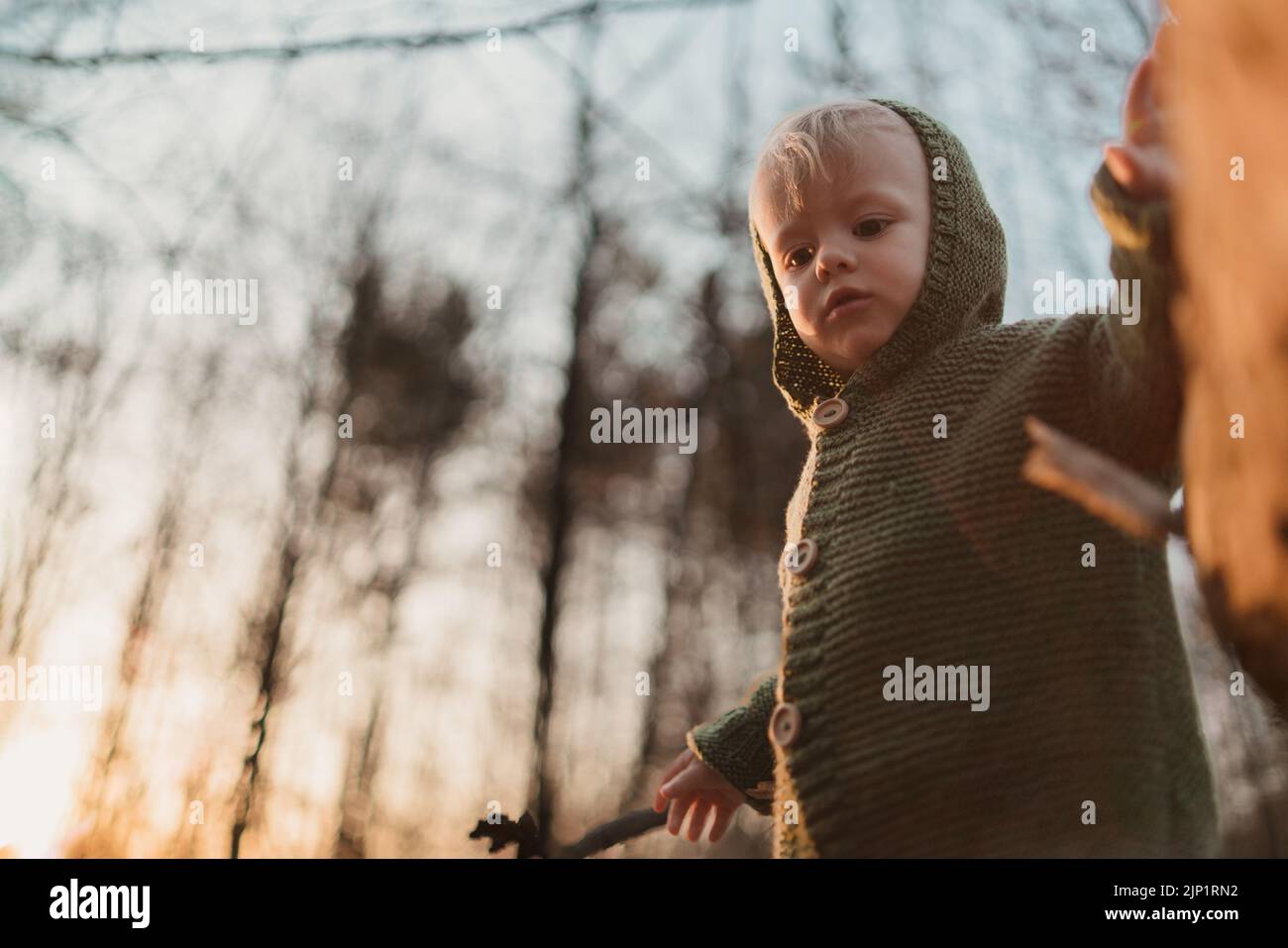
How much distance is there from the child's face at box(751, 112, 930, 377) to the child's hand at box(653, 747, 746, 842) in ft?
2.54

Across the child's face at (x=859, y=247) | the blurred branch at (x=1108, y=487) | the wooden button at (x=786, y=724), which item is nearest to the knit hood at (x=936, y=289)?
the child's face at (x=859, y=247)

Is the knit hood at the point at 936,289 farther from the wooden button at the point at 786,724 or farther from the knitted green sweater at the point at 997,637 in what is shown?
the wooden button at the point at 786,724

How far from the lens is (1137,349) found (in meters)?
1.02

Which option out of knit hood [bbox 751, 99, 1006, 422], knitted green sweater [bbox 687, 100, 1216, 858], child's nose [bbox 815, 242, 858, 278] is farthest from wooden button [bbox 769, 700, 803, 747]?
child's nose [bbox 815, 242, 858, 278]

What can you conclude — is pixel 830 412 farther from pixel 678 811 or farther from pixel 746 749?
pixel 678 811

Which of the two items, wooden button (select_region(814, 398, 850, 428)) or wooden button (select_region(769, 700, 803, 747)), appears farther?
wooden button (select_region(814, 398, 850, 428))

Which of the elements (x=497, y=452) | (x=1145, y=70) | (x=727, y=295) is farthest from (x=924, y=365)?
(x=497, y=452)

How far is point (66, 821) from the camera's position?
5742 mm

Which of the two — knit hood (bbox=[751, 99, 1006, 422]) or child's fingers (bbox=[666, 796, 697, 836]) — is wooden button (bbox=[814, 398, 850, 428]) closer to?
knit hood (bbox=[751, 99, 1006, 422])

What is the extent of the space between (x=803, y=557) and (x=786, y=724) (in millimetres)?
251

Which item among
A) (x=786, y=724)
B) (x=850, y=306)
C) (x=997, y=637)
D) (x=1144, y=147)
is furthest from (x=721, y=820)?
(x=1144, y=147)

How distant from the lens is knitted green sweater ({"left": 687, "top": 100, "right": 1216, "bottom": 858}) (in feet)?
3.83

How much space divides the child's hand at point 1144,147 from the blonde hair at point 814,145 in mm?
699
